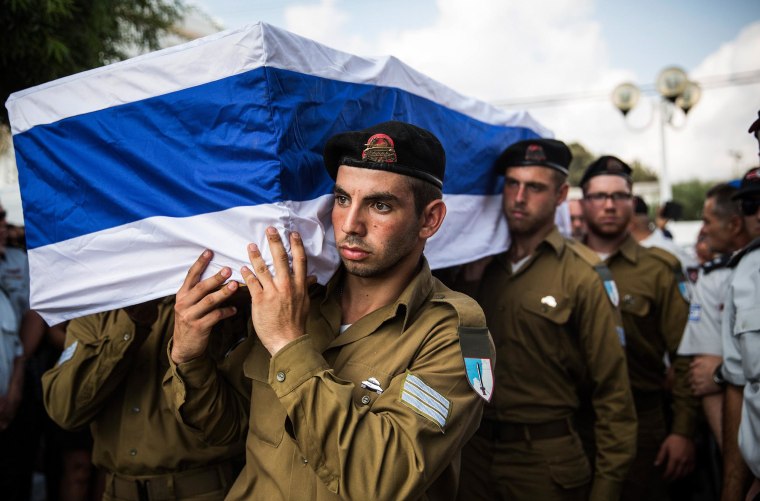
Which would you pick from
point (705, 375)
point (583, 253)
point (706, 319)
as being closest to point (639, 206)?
point (583, 253)

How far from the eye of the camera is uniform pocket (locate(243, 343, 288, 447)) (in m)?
1.85

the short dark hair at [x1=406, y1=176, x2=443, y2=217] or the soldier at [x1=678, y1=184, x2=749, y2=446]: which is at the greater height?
the short dark hair at [x1=406, y1=176, x2=443, y2=217]

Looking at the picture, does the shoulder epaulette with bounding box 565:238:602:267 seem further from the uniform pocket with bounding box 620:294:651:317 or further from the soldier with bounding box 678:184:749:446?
the uniform pocket with bounding box 620:294:651:317

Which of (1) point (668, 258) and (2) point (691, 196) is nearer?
(1) point (668, 258)

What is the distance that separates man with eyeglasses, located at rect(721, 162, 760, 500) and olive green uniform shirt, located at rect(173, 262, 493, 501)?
1.15 m

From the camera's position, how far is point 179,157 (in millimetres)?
1941

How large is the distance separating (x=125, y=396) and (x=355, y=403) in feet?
4.18

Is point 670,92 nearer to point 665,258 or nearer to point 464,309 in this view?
point 665,258

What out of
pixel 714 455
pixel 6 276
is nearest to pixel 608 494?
pixel 714 455

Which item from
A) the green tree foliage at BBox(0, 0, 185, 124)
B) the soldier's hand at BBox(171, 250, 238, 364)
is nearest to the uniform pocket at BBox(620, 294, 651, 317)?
the soldier's hand at BBox(171, 250, 238, 364)

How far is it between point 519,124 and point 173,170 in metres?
2.12

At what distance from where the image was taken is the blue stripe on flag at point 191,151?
179cm

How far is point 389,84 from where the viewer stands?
7.64 ft

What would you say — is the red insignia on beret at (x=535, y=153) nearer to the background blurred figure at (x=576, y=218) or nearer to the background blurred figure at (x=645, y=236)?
the background blurred figure at (x=645, y=236)
